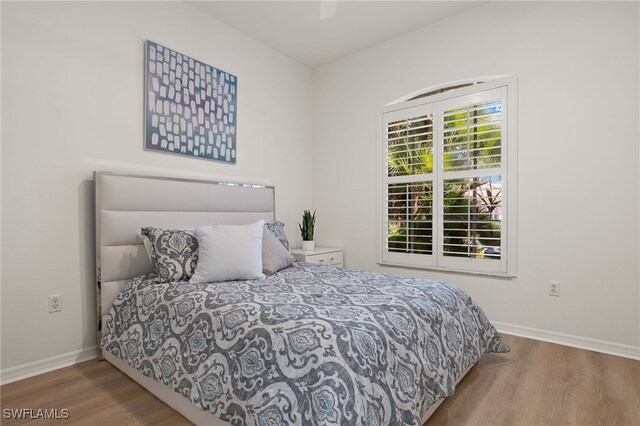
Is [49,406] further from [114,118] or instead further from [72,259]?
[114,118]

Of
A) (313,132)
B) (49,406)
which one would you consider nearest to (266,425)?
(49,406)

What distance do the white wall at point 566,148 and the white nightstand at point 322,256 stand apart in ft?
2.91

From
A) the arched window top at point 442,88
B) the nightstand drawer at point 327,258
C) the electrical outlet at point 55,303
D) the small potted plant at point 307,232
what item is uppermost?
the arched window top at point 442,88

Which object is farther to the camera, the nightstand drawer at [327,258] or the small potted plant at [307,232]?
the small potted plant at [307,232]

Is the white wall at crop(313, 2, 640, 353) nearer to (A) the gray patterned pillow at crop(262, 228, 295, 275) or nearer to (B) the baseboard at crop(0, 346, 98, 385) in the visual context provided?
(A) the gray patterned pillow at crop(262, 228, 295, 275)

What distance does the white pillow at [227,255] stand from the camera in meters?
2.17

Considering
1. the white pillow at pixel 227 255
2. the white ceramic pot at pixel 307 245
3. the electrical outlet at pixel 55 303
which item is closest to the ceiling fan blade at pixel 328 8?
the white pillow at pixel 227 255

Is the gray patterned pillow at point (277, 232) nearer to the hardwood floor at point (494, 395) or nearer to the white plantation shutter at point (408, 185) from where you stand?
the white plantation shutter at point (408, 185)

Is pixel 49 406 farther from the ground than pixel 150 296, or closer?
closer

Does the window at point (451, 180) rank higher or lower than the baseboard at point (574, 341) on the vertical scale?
higher

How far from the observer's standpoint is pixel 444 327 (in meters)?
1.75

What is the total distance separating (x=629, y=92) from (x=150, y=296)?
3.41m

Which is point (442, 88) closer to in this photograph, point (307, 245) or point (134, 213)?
point (307, 245)

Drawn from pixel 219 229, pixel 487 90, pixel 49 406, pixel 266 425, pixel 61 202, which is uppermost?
pixel 487 90
